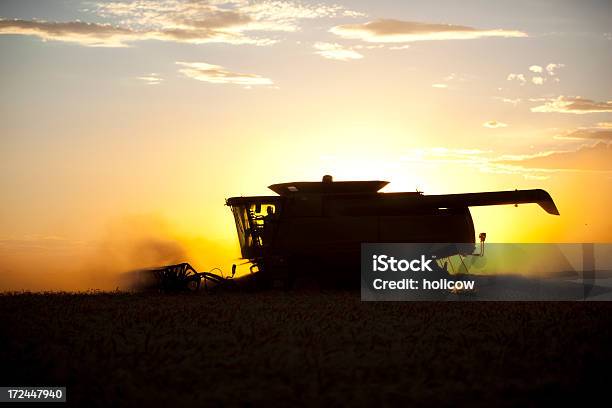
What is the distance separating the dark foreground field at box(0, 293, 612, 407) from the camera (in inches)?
423

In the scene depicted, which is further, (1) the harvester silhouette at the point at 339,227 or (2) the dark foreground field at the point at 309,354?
(1) the harvester silhouette at the point at 339,227

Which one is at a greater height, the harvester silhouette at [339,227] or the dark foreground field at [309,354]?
the harvester silhouette at [339,227]

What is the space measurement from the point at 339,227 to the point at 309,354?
51.7 feet

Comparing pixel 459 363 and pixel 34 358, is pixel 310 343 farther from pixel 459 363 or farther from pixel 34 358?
pixel 34 358

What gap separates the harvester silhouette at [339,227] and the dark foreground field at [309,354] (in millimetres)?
6733

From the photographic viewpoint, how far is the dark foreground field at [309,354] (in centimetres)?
1074

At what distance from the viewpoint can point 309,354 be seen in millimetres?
13570

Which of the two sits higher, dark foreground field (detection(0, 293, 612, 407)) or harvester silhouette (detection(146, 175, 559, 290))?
harvester silhouette (detection(146, 175, 559, 290))

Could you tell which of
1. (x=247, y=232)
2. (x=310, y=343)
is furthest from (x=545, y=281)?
(x=310, y=343)

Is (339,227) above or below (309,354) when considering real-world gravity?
above

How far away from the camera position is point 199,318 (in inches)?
762

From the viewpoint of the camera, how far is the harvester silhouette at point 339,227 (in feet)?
94.8

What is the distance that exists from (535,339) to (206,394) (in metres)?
7.38

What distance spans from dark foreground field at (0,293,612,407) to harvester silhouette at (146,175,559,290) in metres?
6.73
